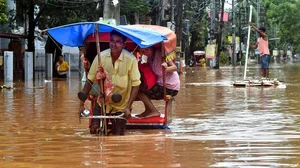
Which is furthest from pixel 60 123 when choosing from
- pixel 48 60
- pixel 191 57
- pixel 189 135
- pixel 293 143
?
pixel 191 57

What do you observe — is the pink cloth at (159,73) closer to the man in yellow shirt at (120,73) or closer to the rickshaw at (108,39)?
the rickshaw at (108,39)

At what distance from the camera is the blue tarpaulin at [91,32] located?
8195mm

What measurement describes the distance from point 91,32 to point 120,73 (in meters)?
0.80

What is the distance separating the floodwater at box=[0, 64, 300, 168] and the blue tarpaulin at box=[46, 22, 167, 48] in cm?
120

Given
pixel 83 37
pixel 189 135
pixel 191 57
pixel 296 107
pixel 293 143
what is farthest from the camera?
pixel 191 57

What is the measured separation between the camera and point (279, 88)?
18.2 m

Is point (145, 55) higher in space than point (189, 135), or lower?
higher

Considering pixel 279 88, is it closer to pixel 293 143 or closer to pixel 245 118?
pixel 245 118

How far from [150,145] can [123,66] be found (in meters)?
1.46

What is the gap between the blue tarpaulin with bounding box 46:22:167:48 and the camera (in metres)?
8.20

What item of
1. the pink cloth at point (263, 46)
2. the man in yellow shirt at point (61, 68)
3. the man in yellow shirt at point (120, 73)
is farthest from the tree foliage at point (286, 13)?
the man in yellow shirt at point (120, 73)

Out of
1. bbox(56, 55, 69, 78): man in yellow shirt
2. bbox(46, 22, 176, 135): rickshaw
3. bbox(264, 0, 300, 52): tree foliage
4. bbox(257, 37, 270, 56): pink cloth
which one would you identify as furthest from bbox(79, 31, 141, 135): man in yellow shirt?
bbox(264, 0, 300, 52): tree foliage

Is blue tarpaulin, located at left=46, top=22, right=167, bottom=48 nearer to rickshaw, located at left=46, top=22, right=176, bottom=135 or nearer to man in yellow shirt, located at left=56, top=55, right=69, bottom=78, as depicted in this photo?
rickshaw, located at left=46, top=22, right=176, bottom=135

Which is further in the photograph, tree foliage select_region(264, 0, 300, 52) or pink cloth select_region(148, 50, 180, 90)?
tree foliage select_region(264, 0, 300, 52)
